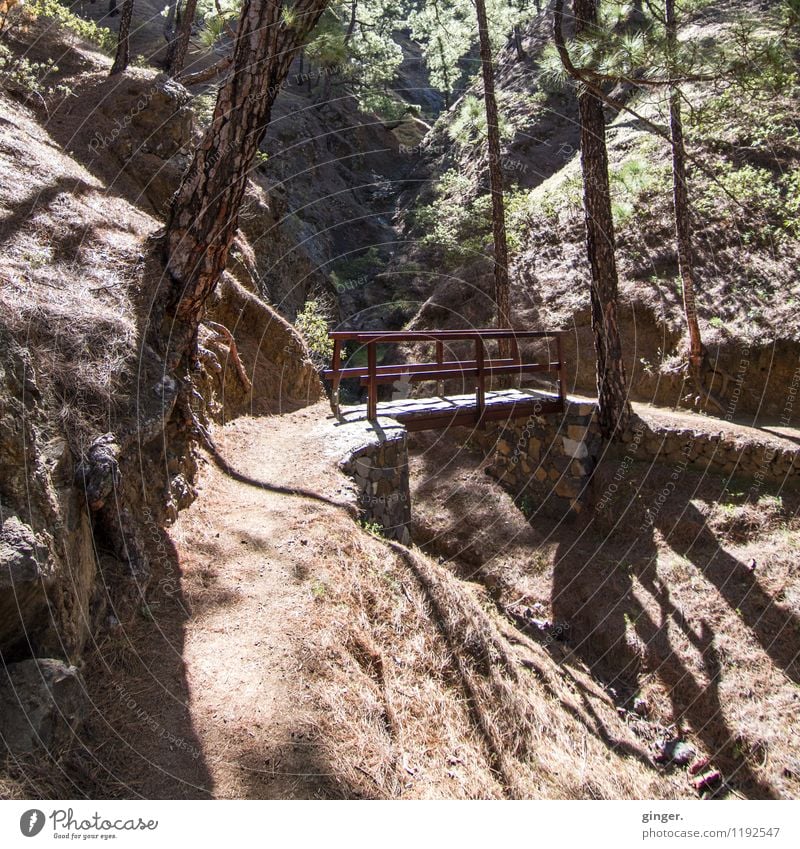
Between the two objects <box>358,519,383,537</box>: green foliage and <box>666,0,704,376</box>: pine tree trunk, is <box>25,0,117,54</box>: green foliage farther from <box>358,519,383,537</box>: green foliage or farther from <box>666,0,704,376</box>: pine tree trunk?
<box>666,0,704,376</box>: pine tree trunk

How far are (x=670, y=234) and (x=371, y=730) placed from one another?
13744mm

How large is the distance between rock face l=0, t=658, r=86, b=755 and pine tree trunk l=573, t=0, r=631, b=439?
928 centimetres

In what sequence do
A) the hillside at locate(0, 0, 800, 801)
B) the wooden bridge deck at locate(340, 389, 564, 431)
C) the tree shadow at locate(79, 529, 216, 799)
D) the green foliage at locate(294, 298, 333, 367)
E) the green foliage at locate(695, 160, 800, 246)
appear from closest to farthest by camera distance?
1. the tree shadow at locate(79, 529, 216, 799)
2. the hillside at locate(0, 0, 800, 801)
3. the wooden bridge deck at locate(340, 389, 564, 431)
4. the green foliage at locate(695, 160, 800, 246)
5. the green foliage at locate(294, 298, 333, 367)

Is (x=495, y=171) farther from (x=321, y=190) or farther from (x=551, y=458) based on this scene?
(x=321, y=190)

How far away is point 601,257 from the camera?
9.88 metres

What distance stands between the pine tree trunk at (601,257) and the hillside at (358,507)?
1.89 feet

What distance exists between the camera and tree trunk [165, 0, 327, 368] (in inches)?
210

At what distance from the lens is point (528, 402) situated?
33.4ft

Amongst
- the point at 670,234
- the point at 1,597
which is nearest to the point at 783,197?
the point at 670,234

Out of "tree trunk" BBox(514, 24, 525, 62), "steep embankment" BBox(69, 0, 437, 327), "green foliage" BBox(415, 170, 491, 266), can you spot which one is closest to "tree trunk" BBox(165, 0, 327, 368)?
"steep embankment" BBox(69, 0, 437, 327)

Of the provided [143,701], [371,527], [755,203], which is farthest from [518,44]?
[143,701]

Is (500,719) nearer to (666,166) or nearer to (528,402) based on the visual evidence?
(528,402)

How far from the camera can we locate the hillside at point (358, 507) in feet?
11.3

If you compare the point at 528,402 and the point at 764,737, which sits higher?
the point at 528,402
